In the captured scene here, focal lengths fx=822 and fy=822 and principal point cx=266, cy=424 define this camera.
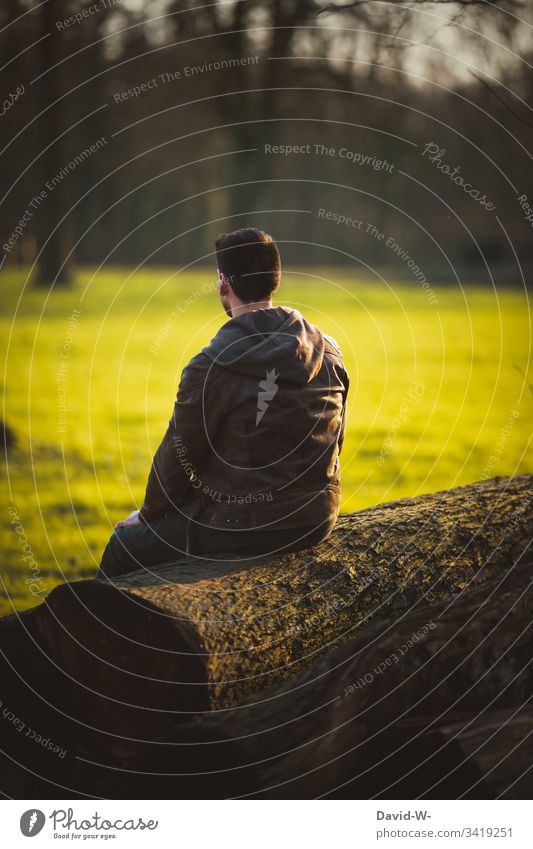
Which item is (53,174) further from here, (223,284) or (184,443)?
(184,443)

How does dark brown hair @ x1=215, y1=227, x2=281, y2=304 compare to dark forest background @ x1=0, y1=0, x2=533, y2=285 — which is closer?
dark brown hair @ x1=215, y1=227, x2=281, y2=304

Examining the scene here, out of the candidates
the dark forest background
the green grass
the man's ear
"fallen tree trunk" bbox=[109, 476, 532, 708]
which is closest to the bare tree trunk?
the dark forest background

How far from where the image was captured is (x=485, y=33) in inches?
217

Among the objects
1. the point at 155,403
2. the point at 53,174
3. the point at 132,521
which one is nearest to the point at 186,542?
the point at 132,521

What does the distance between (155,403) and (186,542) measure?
28.9ft

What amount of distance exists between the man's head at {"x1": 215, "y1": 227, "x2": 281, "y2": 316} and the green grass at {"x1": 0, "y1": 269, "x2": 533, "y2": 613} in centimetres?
125

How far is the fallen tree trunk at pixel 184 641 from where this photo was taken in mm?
3088

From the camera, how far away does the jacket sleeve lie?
3.42 m

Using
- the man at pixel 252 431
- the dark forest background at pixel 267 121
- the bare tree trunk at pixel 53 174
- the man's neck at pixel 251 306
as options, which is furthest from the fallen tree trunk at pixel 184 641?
the bare tree trunk at pixel 53 174

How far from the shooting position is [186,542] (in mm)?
3662

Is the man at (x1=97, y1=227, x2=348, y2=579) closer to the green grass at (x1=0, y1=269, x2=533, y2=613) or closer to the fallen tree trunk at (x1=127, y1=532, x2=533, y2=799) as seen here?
the fallen tree trunk at (x1=127, y1=532, x2=533, y2=799)

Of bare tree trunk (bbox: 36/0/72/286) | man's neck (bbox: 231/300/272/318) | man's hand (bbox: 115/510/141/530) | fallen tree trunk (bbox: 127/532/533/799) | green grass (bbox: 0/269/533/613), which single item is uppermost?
bare tree trunk (bbox: 36/0/72/286)

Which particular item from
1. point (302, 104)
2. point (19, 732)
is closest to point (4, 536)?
point (19, 732)

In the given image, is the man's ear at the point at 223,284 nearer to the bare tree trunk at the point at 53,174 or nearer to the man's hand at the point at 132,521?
the man's hand at the point at 132,521
